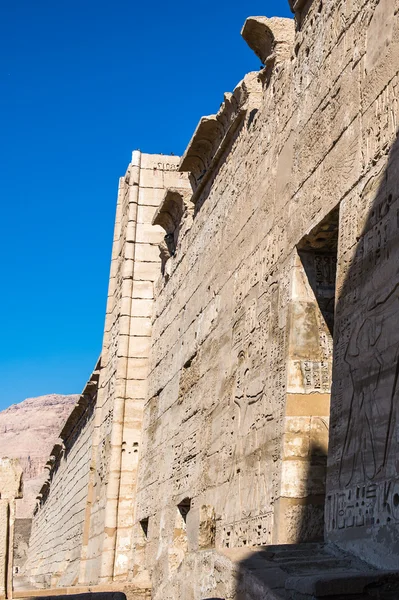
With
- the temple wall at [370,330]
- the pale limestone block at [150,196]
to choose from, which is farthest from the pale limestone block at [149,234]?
the temple wall at [370,330]

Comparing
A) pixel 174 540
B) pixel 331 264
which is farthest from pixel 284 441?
pixel 174 540

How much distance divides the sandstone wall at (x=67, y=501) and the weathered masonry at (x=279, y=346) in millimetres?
A: 3351

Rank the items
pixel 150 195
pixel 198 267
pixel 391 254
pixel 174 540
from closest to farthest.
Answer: pixel 391 254 < pixel 174 540 < pixel 198 267 < pixel 150 195

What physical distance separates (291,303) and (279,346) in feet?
1.20

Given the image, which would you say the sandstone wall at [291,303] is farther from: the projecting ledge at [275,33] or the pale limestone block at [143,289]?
the pale limestone block at [143,289]

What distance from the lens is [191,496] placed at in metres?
8.59

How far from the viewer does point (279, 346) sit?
6488mm

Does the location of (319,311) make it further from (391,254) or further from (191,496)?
(191,496)

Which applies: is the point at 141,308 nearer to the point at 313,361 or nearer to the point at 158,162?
the point at 158,162

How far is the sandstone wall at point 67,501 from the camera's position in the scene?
53.3ft

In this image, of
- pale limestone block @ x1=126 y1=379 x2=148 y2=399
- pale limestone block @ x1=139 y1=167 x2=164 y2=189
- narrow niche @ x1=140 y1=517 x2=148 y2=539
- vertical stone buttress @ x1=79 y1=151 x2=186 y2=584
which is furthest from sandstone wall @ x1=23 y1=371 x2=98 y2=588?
pale limestone block @ x1=139 y1=167 x2=164 y2=189

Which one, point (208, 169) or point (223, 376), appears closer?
point (223, 376)

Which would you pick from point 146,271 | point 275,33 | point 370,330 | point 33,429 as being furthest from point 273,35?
point 33,429

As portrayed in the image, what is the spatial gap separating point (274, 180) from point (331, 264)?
1.21 meters
